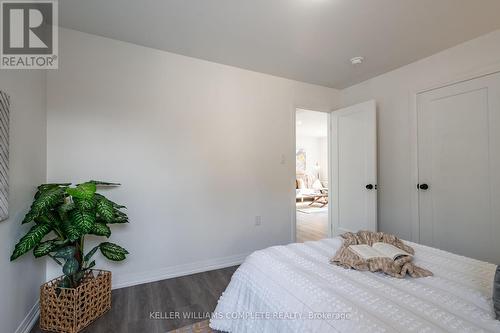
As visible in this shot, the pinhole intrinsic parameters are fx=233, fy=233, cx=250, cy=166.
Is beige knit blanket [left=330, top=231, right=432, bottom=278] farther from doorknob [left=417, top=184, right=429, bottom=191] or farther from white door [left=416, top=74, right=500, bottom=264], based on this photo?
doorknob [left=417, top=184, right=429, bottom=191]

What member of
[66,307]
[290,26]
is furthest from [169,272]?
[290,26]

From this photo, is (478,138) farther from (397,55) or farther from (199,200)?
(199,200)

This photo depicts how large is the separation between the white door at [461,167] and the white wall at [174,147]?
1.57m

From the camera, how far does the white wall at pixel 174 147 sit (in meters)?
2.15

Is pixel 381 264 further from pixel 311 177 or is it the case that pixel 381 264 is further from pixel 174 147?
pixel 311 177

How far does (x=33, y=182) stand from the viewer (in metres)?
1.79

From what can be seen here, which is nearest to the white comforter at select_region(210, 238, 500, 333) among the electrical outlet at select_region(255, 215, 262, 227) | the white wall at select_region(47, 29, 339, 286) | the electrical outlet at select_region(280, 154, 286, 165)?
the white wall at select_region(47, 29, 339, 286)

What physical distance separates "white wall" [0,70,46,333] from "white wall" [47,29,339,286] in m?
0.23

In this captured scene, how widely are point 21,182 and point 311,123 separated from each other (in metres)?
6.02

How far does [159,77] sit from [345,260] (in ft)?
7.87

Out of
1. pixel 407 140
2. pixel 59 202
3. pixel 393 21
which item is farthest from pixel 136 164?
pixel 407 140

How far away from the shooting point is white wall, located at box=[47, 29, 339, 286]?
215 cm

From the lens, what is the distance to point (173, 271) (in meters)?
2.50

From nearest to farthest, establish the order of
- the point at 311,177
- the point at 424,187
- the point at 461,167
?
the point at 461,167 < the point at 424,187 < the point at 311,177
